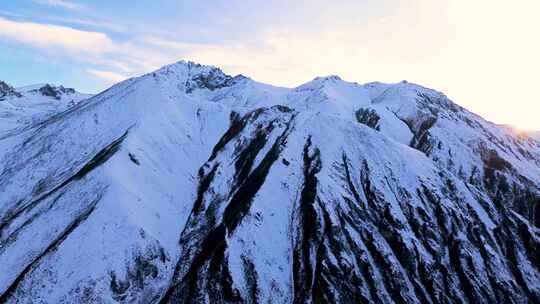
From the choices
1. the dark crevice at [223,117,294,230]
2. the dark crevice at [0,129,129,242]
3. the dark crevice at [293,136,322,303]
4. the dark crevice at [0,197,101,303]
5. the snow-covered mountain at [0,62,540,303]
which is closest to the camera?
the dark crevice at [0,197,101,303]

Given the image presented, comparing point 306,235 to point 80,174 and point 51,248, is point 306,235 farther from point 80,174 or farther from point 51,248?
point 80,174

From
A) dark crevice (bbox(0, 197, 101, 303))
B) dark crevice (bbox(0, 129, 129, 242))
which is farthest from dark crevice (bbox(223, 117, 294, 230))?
dark crevice (bbox(0, 129, 129, 242))

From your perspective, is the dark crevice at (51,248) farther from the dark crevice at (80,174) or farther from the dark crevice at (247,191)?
the dark crevice at (247,191)

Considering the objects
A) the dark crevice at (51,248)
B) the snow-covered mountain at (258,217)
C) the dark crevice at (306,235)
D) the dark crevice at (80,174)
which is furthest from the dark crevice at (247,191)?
the dark crevice at (80,174)

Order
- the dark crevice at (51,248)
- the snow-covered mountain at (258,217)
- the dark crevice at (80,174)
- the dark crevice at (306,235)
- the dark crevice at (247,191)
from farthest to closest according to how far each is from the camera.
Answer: the dark crevice at (80,174), the dark crevice at (247,191), the dark crevice at (306,235), the snow-covered mountain at (258,217), the dark crevice at (51,248)

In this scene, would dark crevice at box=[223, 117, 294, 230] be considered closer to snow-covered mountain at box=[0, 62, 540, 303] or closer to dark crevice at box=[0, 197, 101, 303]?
snow-covered mountain at box=[0, 62, 540, 303]

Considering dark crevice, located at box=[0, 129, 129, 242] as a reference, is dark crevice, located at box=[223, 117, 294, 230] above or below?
above

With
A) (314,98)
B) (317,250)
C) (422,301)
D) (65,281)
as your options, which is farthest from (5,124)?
(422,301)

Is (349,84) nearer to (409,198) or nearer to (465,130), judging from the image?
(465,130)
